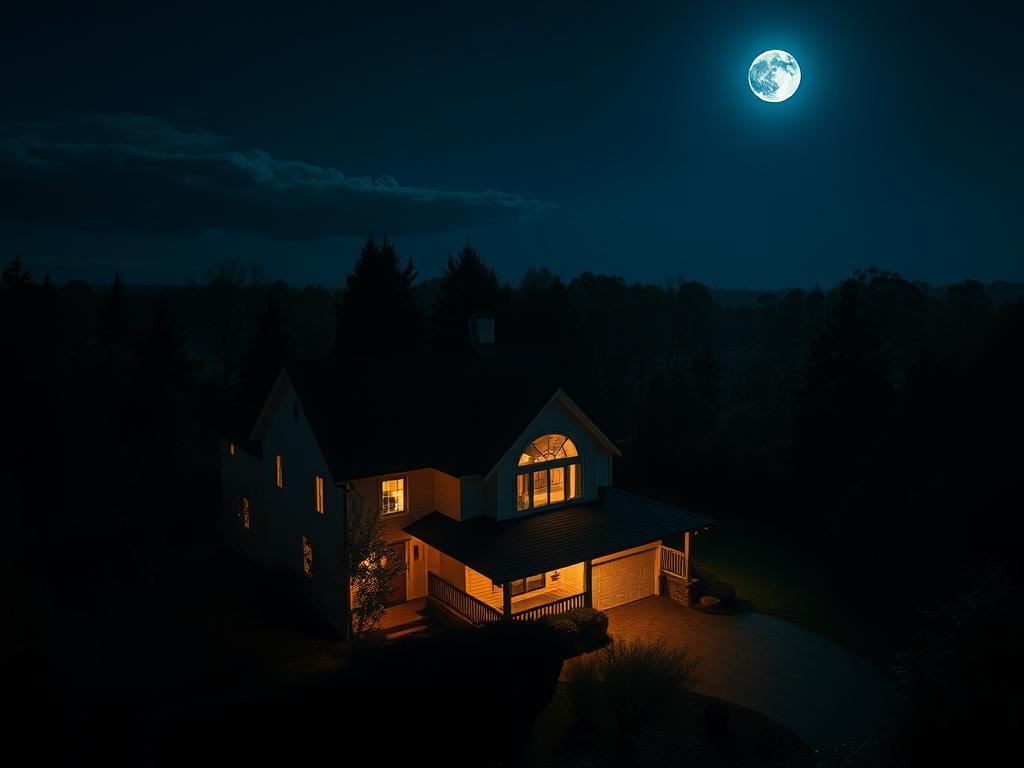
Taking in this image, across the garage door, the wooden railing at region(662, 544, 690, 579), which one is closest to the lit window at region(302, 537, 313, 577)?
the garage door

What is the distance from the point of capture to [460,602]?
2023 cm

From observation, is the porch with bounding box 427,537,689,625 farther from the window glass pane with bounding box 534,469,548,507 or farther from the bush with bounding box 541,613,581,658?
the window glass pane with bounding box 534,469,548,507

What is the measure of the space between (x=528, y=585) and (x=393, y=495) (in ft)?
16.8

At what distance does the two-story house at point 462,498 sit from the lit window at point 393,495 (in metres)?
0.03

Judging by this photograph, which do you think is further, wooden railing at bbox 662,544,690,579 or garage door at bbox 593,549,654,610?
wooden railing at bbox 662,544,690,579

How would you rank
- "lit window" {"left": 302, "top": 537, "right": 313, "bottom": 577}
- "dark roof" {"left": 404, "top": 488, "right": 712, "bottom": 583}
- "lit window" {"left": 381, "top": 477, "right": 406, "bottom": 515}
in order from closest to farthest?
"dark roof" {"left": 404, "top": 488, "right": 712, "bottom": 583} < "lit window" {"left": 381, "top": 477, "right": 406, "bottom": 515} < "lit window" {"left": 302, "top": 537, "right": 313, "bottom": 577}

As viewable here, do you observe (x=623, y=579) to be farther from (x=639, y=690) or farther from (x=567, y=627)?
(x=639, y=690)

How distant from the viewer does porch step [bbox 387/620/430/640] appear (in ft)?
65.7

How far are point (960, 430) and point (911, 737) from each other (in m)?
17.2

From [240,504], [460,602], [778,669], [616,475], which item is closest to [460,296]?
[616,475]

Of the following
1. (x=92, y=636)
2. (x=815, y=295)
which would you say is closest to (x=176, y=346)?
(x=92, y=636)

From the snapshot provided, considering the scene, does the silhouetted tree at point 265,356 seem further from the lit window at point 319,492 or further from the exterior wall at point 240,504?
the lit window at point 319,492

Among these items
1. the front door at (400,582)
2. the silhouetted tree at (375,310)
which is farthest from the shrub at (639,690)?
the silhouetted tree at (375,310)

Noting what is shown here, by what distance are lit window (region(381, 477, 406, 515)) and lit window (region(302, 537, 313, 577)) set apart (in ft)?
9.57
